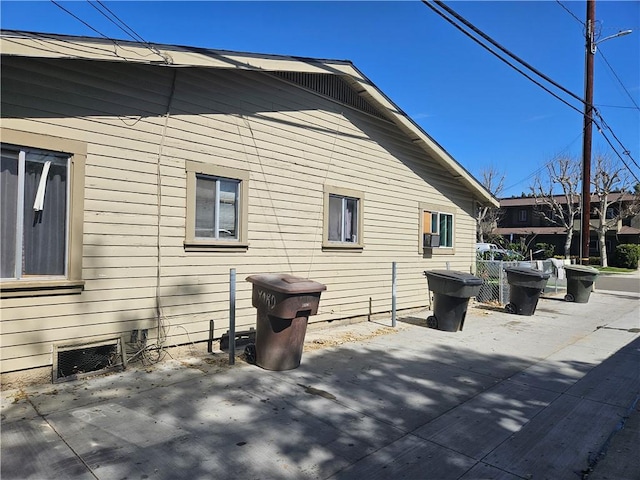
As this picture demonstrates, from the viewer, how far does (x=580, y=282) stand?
12.9 meters

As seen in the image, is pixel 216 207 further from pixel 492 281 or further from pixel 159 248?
pixel 492 281

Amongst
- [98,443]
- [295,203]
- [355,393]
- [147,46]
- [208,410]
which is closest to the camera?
[98,443]

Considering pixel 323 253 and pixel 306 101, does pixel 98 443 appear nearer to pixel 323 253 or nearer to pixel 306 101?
pixel 323 253

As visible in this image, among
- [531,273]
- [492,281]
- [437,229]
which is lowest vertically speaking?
[492,281]

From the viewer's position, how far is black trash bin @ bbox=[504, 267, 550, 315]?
10.2 metres

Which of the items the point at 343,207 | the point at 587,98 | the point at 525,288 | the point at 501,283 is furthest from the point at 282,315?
the point at 587,98

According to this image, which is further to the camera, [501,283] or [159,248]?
[501,283]

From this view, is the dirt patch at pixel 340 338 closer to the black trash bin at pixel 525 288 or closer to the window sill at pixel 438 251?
the window sill at pixel 438 251

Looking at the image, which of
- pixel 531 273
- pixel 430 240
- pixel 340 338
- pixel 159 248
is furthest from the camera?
pixel 430 240

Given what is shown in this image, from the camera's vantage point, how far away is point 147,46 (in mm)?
5203

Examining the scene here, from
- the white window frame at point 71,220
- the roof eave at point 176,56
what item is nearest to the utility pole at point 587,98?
Result: the roof eave at point 176,56

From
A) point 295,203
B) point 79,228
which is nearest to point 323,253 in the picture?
point 295,203

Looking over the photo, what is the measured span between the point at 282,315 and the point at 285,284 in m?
0.38

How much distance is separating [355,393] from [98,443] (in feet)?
8.54
